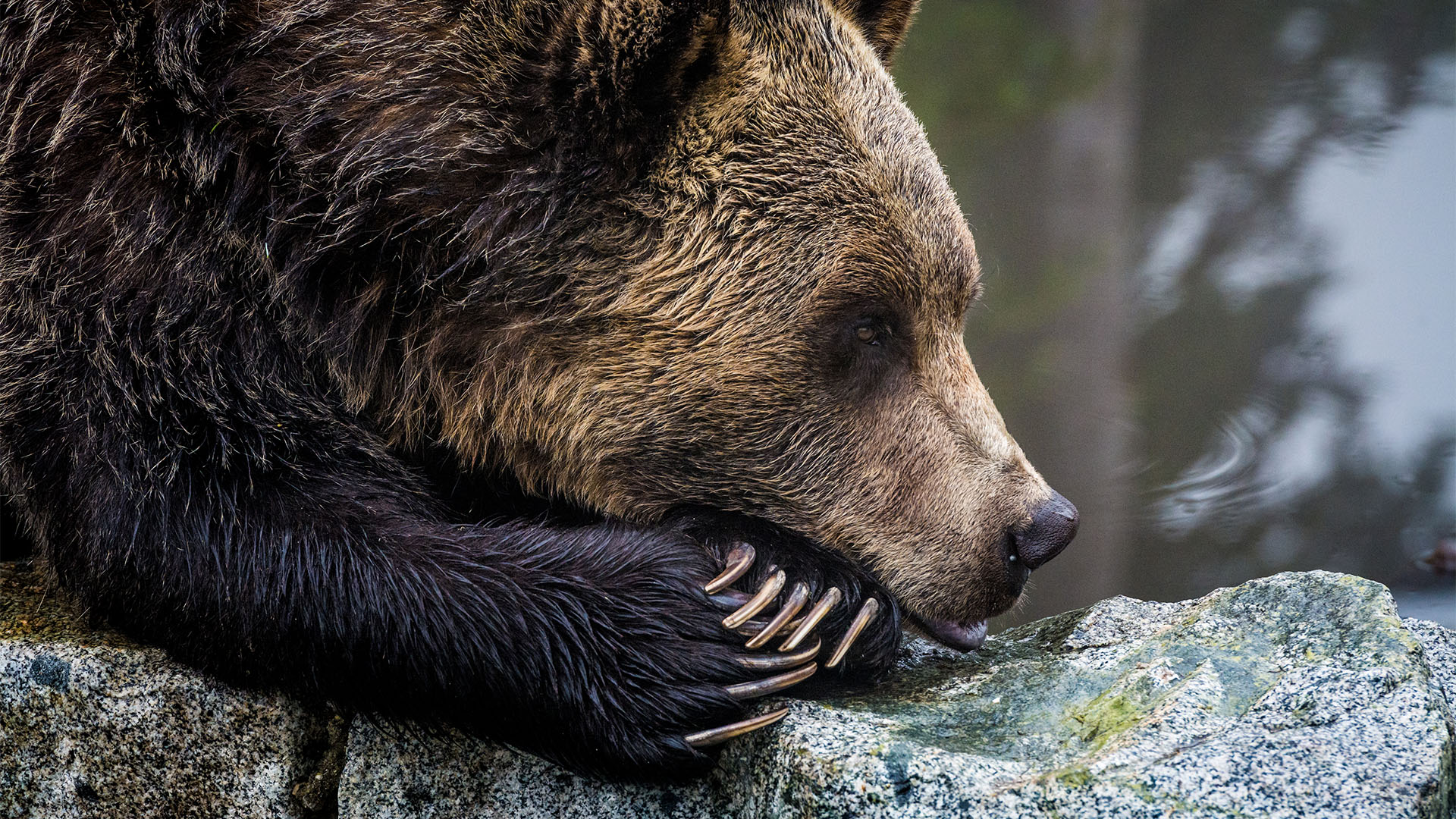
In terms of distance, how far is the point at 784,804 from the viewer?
2650mm

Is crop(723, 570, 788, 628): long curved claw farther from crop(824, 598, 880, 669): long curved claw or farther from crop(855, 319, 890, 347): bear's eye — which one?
→ crop(855, 319, 890, 347): bear's eye

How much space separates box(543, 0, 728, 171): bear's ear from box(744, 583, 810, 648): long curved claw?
3.72 feet

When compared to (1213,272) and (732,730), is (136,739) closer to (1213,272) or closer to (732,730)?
(732,730)

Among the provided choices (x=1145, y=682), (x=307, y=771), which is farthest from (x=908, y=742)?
(x=307, y=771)

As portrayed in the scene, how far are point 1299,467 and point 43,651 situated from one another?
685 centimetres

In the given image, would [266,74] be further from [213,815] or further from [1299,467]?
[1299,467]

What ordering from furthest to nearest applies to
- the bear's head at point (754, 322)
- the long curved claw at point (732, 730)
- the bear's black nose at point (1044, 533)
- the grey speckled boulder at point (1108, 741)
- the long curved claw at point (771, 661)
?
the bear's black nose at point (1044, 533) → the bear's head at point (754, 322) → the long curved claw at point (771, 661) → the long curved claw at point (732, 730) → the grey speckled boulder at point (1108, 741)

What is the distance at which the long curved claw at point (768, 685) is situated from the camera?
2.88m

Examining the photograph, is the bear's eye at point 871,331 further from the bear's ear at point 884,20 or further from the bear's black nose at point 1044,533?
the bear's ear at point 884,20

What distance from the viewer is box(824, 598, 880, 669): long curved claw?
9.98ft

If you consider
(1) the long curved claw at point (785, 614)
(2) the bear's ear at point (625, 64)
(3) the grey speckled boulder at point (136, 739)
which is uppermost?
(2) the bear's ear at point (625, 64)

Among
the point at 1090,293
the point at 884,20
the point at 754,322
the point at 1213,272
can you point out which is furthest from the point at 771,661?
the point at 1213,272

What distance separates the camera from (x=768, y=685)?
2895 millimetres

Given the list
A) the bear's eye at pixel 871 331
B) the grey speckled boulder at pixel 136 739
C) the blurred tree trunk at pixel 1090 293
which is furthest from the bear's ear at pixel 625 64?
the blurred tree trunk at pixel 1090 293
